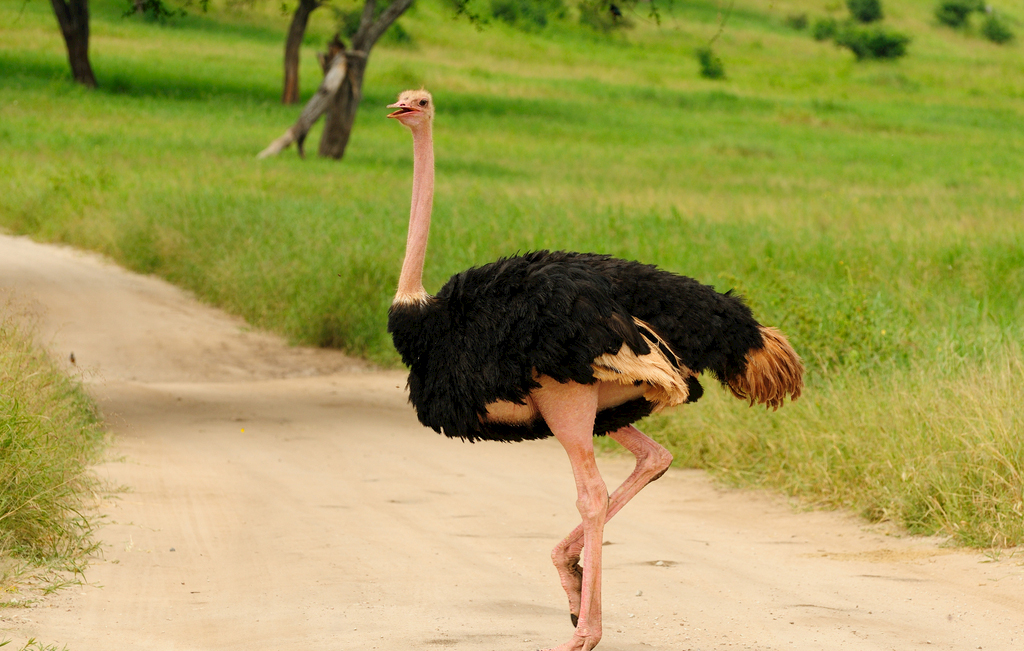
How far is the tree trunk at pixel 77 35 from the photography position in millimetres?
30000

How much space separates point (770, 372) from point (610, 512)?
0.84 m

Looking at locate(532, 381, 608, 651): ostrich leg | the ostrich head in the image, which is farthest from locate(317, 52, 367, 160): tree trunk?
locate(532, 381, 608, 651): ostrich leg

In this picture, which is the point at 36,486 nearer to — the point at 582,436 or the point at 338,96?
the point at 582,436

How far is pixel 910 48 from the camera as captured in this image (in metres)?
65.9

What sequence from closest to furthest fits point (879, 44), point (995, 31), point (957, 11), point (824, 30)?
point (879, 44)
point (824, 30)
point (995, 31)
point (957, 11)

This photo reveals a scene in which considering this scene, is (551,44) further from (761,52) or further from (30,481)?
(30,481)

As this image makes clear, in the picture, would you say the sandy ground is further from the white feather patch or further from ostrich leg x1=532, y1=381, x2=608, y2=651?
the white feather patch

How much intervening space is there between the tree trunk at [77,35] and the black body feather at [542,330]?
28.4 meters

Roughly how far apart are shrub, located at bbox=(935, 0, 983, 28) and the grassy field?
31704 millimetres

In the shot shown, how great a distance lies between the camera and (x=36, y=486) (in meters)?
5.56

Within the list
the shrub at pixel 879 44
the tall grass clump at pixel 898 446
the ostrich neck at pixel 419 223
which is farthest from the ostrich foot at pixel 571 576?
the shrub at pixel 879 44

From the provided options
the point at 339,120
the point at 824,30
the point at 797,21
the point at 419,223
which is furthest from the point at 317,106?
the point at 797,21

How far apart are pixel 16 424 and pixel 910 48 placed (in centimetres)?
6690

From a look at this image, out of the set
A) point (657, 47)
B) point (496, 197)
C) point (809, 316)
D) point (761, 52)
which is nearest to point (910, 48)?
point (761, 52)
